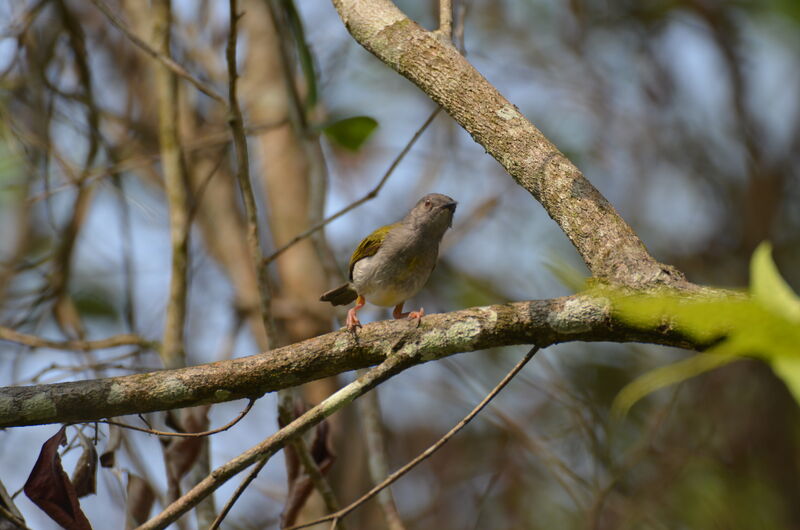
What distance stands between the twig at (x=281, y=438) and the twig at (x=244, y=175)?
1196 millimetres

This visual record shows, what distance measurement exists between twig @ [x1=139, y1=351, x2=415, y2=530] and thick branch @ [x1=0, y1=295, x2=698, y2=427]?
59mm

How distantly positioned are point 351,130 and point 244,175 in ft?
1.89

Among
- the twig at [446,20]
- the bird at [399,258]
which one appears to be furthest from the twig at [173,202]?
the twig at [446,20]

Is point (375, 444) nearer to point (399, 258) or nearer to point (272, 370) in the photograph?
point (399, 258)

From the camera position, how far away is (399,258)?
4074 millimetres

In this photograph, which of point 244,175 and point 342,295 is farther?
point 342,295

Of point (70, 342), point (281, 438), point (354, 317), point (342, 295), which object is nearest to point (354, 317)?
point (354, 317)

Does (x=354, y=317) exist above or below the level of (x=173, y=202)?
below

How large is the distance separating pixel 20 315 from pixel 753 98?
21.2 feet

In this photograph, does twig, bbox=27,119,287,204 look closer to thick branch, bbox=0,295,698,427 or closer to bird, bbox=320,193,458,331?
bird, bbox=320,193,458,331

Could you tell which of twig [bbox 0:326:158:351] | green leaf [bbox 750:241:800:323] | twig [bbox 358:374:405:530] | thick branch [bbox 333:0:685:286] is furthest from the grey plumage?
green leaf [bbox 750:241:800:323]

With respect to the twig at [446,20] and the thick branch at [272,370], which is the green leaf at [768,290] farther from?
the twig at [446,20]

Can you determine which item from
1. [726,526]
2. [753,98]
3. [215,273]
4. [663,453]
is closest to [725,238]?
[753,98]

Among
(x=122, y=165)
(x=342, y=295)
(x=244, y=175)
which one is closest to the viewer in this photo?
(x=244, y=175)
